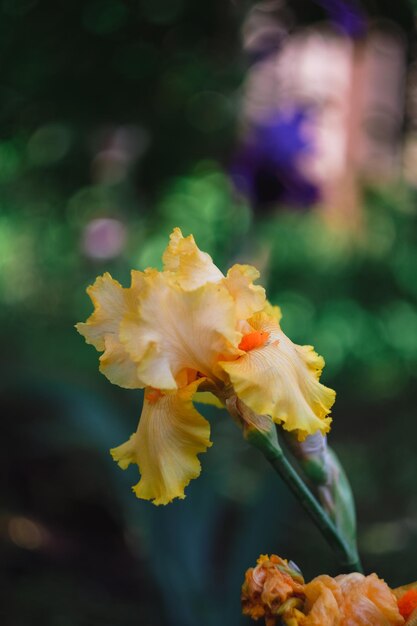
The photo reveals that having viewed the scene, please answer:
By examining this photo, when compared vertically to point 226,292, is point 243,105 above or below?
below

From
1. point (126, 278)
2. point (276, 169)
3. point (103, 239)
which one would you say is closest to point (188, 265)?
point (126, 278)

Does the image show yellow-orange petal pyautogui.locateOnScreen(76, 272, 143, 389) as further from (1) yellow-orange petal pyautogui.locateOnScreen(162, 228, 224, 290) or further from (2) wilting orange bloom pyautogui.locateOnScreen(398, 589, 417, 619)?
(2) wilting orange bloom pyautogui.locateOnScreen(398, 589, 417, 619)

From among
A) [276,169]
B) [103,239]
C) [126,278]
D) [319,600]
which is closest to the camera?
[319,600]

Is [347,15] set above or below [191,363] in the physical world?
below

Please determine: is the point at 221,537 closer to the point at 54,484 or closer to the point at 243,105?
the point at 54,484

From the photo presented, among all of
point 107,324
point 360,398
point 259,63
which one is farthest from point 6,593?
point 259,63

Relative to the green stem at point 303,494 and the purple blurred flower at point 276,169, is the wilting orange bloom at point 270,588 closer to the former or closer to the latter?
the green stem at point 303,494

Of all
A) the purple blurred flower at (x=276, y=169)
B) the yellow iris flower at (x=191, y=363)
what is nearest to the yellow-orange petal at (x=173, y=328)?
the yellow iris flower at (x=191, y=363)

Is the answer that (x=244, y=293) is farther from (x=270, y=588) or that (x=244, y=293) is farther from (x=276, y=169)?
(x=276, y=169)
